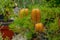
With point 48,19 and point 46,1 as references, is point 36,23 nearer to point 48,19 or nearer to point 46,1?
point 48,19

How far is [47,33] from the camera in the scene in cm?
207

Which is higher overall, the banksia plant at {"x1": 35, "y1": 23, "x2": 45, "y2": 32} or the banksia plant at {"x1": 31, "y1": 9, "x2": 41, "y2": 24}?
the banksia plant at {"x1": 31, "y1": 9, "x2": 41, "y2": 24}

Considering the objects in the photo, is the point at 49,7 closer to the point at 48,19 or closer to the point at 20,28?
the point at 48,19

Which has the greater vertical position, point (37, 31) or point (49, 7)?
point (49, 7)

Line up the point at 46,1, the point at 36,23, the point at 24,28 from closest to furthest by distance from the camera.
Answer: the point at 36,23
the point at 24,28
the point at 46,1

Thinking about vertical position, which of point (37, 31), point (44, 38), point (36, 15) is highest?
point (36, 15)

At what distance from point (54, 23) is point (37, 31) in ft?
0.57

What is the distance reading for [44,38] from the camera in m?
2.29

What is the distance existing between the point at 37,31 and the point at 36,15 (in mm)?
145

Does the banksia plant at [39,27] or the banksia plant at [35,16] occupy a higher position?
the banksia plant at [35,16]

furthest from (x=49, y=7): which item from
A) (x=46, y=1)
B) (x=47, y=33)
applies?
(x=47, y=33)

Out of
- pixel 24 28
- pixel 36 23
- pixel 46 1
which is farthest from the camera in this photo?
pixel 46 1

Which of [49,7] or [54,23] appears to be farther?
[49,7]

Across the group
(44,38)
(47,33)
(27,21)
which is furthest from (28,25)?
(44,38)
